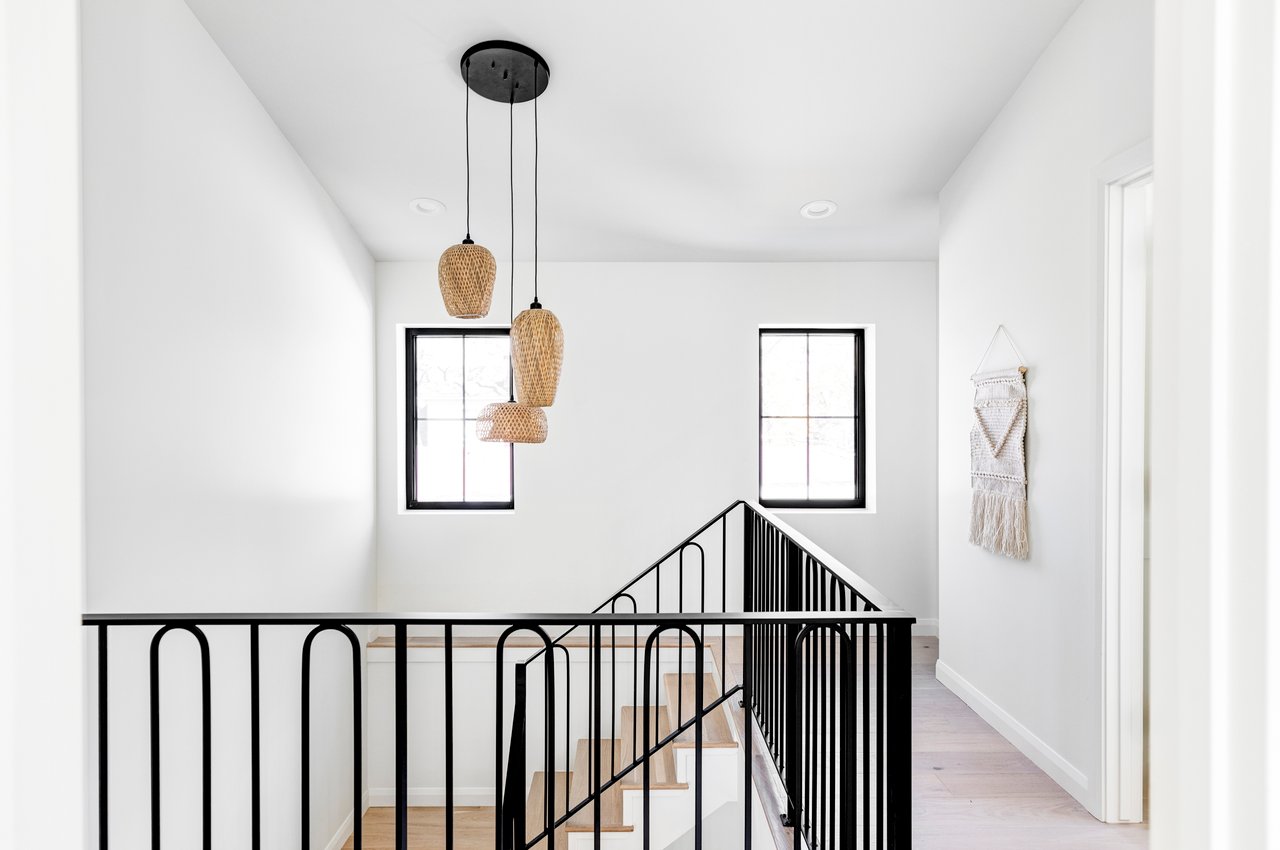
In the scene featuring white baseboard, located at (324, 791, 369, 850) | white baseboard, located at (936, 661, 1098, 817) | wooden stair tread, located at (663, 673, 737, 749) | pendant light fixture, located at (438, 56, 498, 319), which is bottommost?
white baseboard, located at (324, 791, 369, 850)

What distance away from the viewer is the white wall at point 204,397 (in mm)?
1995

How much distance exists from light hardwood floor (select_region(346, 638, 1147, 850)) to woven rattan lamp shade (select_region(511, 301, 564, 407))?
1787 millimetres

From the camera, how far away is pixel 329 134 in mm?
3143

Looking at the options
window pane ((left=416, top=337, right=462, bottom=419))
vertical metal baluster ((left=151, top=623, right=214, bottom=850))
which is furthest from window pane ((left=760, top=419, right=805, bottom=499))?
vertical metal baluster ((left=151, top=623, right=214, bottom=850))

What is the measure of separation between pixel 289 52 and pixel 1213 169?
3.07 metres

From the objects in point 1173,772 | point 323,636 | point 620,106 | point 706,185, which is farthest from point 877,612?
point 323,636

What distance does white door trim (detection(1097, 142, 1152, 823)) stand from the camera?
7.09ft

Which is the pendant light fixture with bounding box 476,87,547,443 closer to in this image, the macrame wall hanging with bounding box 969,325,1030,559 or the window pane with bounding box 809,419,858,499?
the macrame wall hanging with bounding box 969,325,1030,559

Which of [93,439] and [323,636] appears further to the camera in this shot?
[323,636]

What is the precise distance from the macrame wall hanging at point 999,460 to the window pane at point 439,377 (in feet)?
10.2

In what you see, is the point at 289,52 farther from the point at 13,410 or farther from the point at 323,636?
the point at 13,410

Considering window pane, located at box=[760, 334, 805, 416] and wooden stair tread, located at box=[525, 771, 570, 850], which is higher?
window pane, located at box=[760, 334, 805, 416]

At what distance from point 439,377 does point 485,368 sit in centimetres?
31

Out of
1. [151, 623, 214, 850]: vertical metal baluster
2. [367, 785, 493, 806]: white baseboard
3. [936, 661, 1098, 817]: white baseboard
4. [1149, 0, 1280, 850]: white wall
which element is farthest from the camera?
[367, 785, 493, 806]: white baseboard
